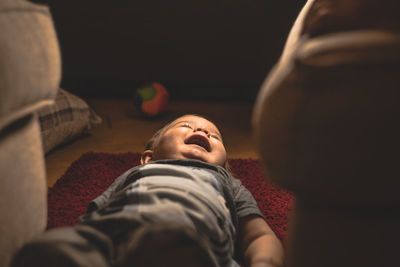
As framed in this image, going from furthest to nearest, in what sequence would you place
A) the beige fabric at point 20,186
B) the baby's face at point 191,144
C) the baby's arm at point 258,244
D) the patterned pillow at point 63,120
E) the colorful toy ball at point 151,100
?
the colorful toy ball at point 151,100
the patterned pillow at point 63,120
the baby's face at point 191,144
the baby's arm at point 258,244
the beige fabric at point 20,186

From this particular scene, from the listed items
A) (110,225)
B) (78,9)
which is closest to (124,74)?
(78,9)

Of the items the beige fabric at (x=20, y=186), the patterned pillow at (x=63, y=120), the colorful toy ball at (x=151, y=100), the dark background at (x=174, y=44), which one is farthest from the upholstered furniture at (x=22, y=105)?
the dark background at (x=174, y=44)

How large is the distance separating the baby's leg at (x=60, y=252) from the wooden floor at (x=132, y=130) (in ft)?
2.44

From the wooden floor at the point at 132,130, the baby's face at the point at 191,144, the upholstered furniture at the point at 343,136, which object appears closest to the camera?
the upholstered furniture at the point at 343,136

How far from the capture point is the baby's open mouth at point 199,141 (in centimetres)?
95

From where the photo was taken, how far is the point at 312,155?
1.15 ft

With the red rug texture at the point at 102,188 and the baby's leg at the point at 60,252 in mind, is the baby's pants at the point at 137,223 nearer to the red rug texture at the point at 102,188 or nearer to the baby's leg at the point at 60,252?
the baby's leg at the point at 60,252

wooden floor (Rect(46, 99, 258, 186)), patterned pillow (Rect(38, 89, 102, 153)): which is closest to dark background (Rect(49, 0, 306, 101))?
wooden floor (Rect(46, 99, 258, 186))

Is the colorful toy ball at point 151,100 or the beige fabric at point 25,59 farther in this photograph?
the colorful toy ball at point 151,100

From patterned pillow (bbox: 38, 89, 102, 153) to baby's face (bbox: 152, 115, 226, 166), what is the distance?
0.55 metres

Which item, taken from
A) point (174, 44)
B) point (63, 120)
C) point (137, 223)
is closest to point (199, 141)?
point (137, 223)

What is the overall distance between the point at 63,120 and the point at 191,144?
71 centimetres

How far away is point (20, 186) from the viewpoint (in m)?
0.48

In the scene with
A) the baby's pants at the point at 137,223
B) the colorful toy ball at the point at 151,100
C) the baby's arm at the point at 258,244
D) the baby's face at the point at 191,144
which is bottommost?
the colorful toy ball at the point at 151,100
